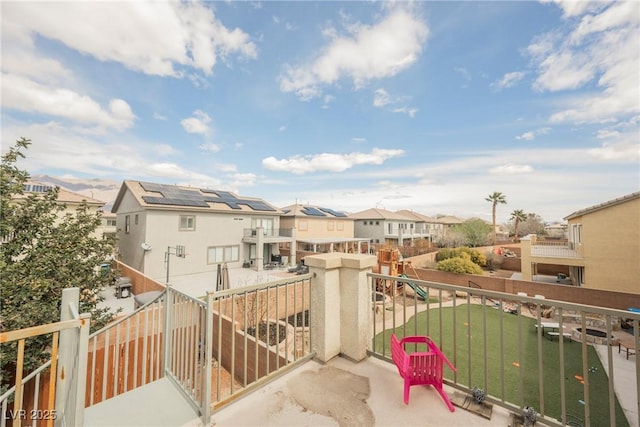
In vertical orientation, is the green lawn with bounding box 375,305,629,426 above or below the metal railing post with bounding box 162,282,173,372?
below

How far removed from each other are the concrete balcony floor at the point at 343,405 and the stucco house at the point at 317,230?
2028 centimetres

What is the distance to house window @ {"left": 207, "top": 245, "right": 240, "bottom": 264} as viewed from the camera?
18828 millimetres

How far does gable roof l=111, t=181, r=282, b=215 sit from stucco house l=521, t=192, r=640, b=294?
2107 cm

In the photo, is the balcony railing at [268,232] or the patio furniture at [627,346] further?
the balcony railing at [268,232]

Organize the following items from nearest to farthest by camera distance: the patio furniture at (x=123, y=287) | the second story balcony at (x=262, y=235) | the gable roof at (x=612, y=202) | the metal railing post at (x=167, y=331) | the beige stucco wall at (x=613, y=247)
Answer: the metal railing post at (x=167, y=331)
the gable roof at (x=612, y=202)
the beige stucco wall at (x=613, y=247)
the patio furniture at (x=123, y=287)
the second story balcony at (x=262, y=235)

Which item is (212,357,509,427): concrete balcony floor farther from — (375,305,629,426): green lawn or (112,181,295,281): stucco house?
(112,181,295,281): stucco house

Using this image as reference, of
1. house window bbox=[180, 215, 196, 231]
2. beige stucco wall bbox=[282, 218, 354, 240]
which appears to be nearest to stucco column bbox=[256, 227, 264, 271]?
house window bbox=[180, 215, 196, 231]

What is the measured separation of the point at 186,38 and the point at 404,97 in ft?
36.7

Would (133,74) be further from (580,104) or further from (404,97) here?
(580,104)

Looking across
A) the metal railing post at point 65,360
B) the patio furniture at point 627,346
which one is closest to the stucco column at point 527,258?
the patio furniture at point 627,346

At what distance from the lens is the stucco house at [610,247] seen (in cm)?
1163

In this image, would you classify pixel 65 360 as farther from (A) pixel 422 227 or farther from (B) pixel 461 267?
(A) pixel 422 227

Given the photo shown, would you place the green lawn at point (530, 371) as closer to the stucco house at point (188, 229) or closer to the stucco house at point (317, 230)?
the stucco house at point (188, 229)

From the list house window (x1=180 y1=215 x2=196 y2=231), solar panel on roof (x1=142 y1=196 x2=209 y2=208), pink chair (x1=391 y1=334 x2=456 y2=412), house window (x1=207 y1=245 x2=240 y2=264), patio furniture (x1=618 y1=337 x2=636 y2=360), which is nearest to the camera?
pink chair (x1=391 y1=334 x2=456 y2=412)
